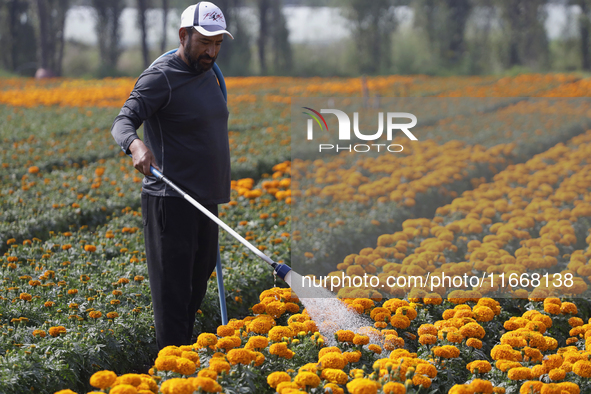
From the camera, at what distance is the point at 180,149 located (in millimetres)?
2941

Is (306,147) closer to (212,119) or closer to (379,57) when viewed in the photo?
(212,119)

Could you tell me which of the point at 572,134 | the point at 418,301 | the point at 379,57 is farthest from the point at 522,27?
the point at 418,301

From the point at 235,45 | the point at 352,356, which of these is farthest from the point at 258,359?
the point at 235,45

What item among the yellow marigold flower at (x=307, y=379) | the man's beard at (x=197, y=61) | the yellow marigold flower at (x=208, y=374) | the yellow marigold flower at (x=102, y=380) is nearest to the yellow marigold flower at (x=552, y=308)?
the yellow marigold flower at (x=307, y=379)

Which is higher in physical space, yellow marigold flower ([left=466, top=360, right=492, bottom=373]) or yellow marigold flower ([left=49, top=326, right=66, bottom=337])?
yellow marigold flower ([left=49, top=326, right=66, bottom=337])

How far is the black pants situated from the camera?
9.75 ft

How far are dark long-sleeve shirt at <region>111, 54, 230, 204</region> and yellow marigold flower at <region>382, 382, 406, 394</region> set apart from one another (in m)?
1.35

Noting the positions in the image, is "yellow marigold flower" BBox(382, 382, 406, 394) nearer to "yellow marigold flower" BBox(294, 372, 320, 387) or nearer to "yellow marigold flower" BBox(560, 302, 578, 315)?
"yellow marigold flower" BBox(294, 372, 320, 387)

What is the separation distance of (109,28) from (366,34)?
15308 millimetres

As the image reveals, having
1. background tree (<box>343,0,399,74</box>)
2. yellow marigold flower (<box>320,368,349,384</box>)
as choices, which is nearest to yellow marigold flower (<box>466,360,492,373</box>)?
yellow marigold flower (<box>320,368,349,384</box>)

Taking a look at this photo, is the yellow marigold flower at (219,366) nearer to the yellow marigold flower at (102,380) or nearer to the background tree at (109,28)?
the yellow marigold flower at (102,380)

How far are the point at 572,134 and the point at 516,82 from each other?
28.9ft

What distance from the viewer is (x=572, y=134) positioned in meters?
10.3

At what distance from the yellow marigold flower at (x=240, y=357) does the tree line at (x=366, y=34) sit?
29327 millimetres
